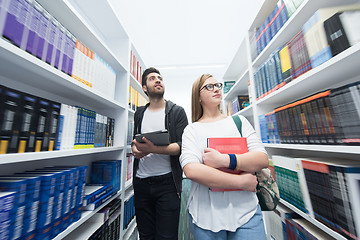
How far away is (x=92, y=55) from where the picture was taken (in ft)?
3.15

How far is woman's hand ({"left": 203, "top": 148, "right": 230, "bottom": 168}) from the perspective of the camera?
2.19 ft

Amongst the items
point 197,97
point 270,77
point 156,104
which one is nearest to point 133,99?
point 156,104

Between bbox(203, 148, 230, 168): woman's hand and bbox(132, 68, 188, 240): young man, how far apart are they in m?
0.39

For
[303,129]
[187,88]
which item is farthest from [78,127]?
[187,88]

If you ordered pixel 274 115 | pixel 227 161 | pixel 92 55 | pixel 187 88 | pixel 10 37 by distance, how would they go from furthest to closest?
pixel 187 88
pixel 274 115
pixel 92 55
pixel 227 161
pixel 10 37

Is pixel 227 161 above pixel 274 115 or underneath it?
underneath

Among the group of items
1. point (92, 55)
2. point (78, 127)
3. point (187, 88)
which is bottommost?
point (78, 127)

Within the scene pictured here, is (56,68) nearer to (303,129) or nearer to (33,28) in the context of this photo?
(33,28)

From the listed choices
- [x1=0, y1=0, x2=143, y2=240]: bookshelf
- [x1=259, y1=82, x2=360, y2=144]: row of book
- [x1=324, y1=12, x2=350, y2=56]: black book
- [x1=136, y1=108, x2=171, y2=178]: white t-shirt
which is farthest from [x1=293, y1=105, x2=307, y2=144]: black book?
[x1=0, y1=0, x2=143, y2=240]: bookshelf

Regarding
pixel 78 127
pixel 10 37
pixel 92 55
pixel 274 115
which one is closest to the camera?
pixel 10 37

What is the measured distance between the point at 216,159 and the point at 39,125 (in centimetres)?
88

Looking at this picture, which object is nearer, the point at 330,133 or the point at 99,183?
the point at 330,133

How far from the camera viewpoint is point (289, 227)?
3.11ft

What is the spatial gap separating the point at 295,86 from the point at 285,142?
0.42 m
